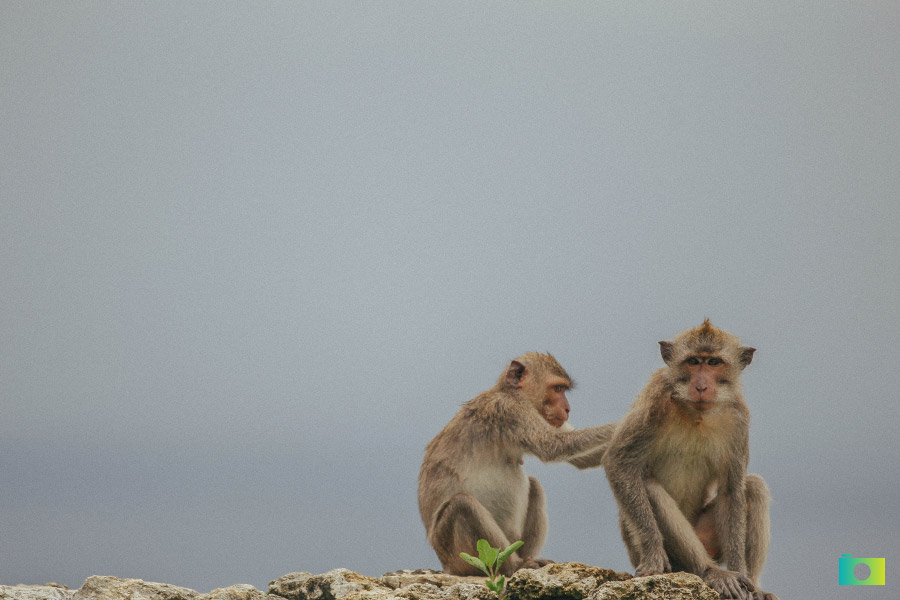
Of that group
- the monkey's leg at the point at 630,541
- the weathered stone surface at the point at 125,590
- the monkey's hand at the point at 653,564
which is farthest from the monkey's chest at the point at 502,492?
the weathered stone surface at the point at 125,590

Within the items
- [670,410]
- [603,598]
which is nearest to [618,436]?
[670,410]

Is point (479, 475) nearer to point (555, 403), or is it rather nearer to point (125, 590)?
point (555, 403)

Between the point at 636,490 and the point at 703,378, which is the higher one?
→ the point at 703,378

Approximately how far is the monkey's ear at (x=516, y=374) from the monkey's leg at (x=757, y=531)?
3502 mm

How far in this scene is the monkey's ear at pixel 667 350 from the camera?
9086 mm

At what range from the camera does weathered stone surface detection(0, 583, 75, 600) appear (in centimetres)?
974

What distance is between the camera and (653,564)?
28.3ft

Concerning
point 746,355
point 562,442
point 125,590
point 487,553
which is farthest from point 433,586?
point 746,355

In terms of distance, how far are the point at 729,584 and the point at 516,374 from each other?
165 inches

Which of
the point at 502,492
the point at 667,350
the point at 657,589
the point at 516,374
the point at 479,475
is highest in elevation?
the point at 516,374

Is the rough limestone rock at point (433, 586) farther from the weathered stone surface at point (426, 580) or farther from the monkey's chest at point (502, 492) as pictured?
the monkey's chest at point (502, 492)

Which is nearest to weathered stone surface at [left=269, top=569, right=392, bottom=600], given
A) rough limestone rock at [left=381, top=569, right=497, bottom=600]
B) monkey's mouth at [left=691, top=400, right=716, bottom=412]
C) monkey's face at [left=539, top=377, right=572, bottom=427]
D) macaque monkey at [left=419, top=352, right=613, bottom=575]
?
rough limestone rock at [left=381, top=569, right=497, bottom=600]

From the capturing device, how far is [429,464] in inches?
474

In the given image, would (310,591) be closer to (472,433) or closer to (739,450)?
(472,433)
